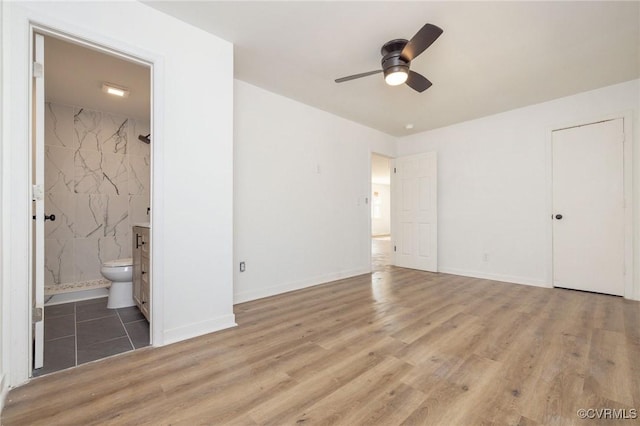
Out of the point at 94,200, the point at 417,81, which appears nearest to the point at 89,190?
the point at 94,200

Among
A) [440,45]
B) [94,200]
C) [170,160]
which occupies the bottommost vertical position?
[94,200]

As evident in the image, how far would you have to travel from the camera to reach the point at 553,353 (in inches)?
75.8

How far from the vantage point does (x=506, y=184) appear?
405cm

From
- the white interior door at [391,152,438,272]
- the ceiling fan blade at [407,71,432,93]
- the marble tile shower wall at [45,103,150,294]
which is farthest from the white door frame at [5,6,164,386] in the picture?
the white interior door at [391,152,438,272]

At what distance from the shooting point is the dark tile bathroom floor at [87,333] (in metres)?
1.88

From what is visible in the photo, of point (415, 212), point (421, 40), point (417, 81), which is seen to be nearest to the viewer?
point (421, 40)

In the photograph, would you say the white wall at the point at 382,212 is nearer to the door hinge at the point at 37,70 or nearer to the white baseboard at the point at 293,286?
the white baseboard at the point at 293,286

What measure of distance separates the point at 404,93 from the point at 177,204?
2.96m

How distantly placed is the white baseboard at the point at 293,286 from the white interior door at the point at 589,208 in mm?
2794

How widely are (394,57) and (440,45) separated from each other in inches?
19.0

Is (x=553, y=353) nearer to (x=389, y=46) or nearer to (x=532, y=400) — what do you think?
(x=532, y=400)

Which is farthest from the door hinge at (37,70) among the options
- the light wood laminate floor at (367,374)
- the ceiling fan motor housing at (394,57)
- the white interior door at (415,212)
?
the white interior door at (415,212)

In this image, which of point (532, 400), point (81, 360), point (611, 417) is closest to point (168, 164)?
point (81, 360)

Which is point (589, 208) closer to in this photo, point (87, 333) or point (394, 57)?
point (394, 57)
